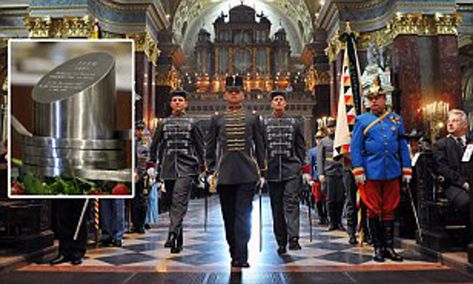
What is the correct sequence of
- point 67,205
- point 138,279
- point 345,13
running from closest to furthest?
point 138,279 < point 67,205 < point 345,13

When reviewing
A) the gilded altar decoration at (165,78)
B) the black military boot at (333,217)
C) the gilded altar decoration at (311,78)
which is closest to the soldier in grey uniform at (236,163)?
the black military boot at (333,217)

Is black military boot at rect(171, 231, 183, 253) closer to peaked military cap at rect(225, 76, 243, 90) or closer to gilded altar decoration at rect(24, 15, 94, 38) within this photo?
peaked military cap at rect(225, 76, 243, 90)

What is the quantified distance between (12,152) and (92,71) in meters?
0.86

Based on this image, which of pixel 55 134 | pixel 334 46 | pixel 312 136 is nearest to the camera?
pixel 55 134

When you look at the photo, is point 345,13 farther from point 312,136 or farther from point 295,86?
point 295,86

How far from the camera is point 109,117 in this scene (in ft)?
11.5

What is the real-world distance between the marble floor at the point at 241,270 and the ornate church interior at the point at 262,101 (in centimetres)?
2

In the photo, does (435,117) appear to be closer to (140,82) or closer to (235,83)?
(140,82)

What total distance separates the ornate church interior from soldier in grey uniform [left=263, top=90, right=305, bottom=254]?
286 mm

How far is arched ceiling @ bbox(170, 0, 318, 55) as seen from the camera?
96.5ft

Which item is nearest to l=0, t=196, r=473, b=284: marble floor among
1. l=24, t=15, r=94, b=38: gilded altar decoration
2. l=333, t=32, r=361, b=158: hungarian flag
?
l=333, t=32, r=361, b=158: hungarian flag

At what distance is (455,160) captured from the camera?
552 cm

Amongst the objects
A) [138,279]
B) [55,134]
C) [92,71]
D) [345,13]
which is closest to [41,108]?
[55,134]

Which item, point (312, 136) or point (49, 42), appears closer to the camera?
point (49, 42)
